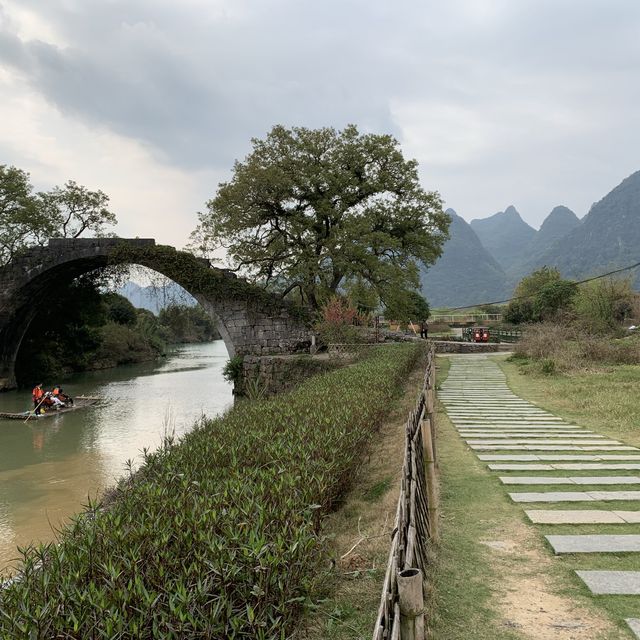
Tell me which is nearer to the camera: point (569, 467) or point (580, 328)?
point (569, 467)

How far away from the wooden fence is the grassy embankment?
393 mm

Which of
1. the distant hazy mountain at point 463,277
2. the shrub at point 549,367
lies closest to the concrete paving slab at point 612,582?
the shrub at point 549,367

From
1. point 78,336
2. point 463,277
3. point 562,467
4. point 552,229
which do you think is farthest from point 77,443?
point 552,229

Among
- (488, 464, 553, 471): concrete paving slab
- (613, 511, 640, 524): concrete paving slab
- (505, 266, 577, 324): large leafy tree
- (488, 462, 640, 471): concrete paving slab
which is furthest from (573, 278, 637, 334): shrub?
(613, 511, 640, 524): concrete paving slab

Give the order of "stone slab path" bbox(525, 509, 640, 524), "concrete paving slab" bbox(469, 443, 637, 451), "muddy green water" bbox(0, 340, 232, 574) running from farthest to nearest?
1. "muddy green water" bbox(0, 340, 232, 574)
2. "concrete paving slab" bbox(469, 443, 637, 451)
3. "stone slab path" bbox(525, 509, 640, 524)

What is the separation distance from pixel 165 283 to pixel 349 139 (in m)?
8.82

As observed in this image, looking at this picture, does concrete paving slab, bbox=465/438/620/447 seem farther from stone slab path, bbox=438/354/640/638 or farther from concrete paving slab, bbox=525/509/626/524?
concrete paving slab, bbox=525/509/626/524

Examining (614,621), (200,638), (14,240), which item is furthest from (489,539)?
(14,240)

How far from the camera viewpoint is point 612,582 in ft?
9.14

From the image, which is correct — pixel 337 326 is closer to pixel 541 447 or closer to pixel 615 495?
pixel 541 447

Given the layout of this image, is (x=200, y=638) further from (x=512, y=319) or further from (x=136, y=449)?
(x=512, y=319)

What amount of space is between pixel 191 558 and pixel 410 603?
930mm

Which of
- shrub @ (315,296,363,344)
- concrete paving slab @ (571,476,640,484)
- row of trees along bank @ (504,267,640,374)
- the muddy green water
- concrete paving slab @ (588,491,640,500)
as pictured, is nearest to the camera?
concrete paving slab @ (588,491,640,500)

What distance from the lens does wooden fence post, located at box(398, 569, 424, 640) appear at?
5.90 ft
